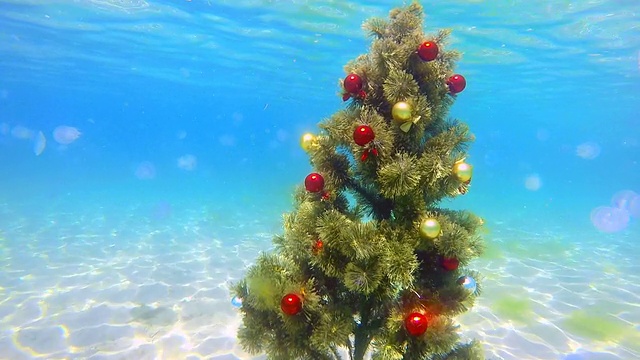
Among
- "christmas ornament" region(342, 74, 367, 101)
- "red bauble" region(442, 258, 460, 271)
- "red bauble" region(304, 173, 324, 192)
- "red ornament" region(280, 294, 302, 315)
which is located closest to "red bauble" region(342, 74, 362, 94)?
"christmas ornament" region(342, 74, 367, 101)

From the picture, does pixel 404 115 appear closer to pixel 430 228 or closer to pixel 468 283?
pixel 430 228

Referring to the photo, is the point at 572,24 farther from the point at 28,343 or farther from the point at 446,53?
the point at 28,343

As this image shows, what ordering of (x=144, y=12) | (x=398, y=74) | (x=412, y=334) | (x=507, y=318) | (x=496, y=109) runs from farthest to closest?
1. (x=496, y=109)
2. (x=144, y=12)
3. (x=507, y=318)
4. (x=398, y=74)
5. (x=412, y=334)

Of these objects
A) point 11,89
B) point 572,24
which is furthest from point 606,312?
point 11,89

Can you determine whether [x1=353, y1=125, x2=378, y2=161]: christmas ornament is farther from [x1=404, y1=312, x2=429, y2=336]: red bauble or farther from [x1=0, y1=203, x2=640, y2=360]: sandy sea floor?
[x1=0, y1=203, x2=640, y2=360]: sandy sea floor

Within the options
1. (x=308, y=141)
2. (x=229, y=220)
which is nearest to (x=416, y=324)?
(x=308, y=141)

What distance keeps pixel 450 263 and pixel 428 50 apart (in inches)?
64.8

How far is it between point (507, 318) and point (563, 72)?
30.6m

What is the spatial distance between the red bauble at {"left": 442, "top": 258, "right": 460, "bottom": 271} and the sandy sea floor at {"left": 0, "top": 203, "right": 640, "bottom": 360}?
15.4 ft

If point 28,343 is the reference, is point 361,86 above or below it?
above

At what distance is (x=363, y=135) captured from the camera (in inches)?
101

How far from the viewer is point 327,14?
2058 centimetres

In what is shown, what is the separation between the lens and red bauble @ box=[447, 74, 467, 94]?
301 centimetres

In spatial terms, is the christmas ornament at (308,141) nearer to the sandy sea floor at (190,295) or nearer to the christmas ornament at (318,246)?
the christmas ornament at (318,246)
